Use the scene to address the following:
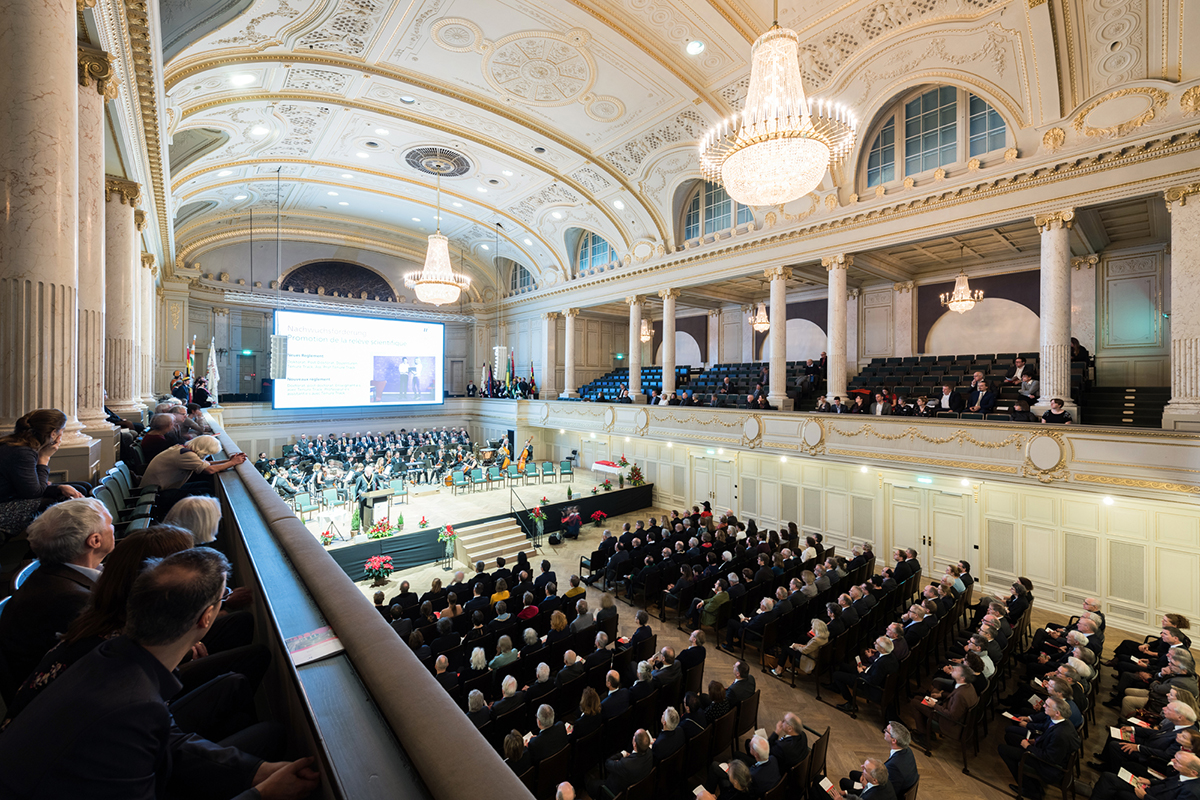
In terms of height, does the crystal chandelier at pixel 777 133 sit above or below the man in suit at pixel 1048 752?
above

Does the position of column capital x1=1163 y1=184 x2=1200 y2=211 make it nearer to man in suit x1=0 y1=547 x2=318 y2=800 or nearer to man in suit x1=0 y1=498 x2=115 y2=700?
man in suit x1=0 y1=547 x2=318 y2=800

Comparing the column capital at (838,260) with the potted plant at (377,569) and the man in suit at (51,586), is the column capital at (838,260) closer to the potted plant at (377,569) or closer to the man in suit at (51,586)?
the potted plant at (377,569)

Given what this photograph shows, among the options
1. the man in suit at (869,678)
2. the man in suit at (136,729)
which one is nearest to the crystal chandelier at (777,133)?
the man in suit at (869,678)

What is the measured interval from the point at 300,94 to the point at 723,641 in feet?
48.5

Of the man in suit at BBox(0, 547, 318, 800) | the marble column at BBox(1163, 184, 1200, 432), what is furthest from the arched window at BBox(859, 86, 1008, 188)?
the man in suit at BBox(0, 547, 318, 800)

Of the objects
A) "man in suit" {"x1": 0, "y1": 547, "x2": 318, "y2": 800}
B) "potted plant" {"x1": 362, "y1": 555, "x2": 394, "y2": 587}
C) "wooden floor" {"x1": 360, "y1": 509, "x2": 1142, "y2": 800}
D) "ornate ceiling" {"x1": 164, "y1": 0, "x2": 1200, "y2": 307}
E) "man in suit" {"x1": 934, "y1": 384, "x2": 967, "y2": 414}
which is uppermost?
"ornate ceiling" {"x1": 164, "y1": 0, "x2": 1200, "y2": 307}

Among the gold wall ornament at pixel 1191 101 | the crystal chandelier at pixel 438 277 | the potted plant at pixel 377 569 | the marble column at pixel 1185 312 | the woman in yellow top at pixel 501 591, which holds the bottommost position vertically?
the potted plant at pixel 377 569

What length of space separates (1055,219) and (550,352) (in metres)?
16.6

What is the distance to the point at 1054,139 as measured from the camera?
9031 mm

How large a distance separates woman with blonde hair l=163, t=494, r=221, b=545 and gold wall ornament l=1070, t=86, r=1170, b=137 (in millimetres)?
13368

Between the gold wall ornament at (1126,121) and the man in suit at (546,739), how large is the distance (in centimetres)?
1248

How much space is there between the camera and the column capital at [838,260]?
Result: 12.0m

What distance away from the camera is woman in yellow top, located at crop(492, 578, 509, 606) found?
7504 millimetres

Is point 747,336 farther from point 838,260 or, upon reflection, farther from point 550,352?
point 550,352
